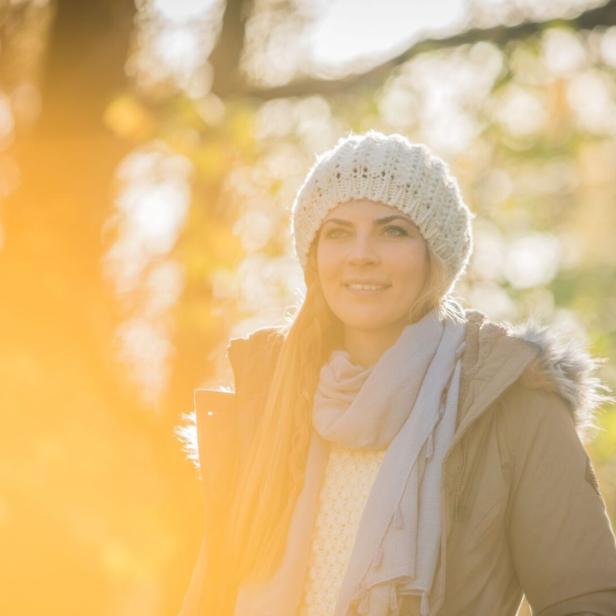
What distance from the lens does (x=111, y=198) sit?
6184mm

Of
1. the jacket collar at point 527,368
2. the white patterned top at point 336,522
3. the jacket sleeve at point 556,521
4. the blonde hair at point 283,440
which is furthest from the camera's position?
the blonde hair at point 283,440

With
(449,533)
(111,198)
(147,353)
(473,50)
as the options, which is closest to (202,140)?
(111,198)

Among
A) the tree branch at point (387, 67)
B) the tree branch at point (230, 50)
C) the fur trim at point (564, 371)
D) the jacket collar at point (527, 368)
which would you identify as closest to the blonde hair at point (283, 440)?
the jacket collar at point (527, 368)

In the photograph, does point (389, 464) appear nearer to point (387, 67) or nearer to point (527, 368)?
point (527, 368)

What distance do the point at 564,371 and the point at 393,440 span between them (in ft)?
1.83

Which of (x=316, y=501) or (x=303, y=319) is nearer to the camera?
(x=316, y=501)

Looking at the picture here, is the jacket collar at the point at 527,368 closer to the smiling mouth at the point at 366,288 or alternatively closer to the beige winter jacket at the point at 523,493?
the beige winter jacket at the point at 523,493

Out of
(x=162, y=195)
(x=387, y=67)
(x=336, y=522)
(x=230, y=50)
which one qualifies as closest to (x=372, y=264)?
(x=336, y=522)

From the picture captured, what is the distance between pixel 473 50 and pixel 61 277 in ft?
9.27

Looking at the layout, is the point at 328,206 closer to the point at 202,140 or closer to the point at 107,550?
the point at 202,140

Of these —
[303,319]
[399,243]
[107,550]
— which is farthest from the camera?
[107,550]

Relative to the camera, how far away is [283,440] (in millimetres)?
3500

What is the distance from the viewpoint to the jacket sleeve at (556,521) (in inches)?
117

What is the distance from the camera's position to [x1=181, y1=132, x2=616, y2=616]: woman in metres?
3.03
